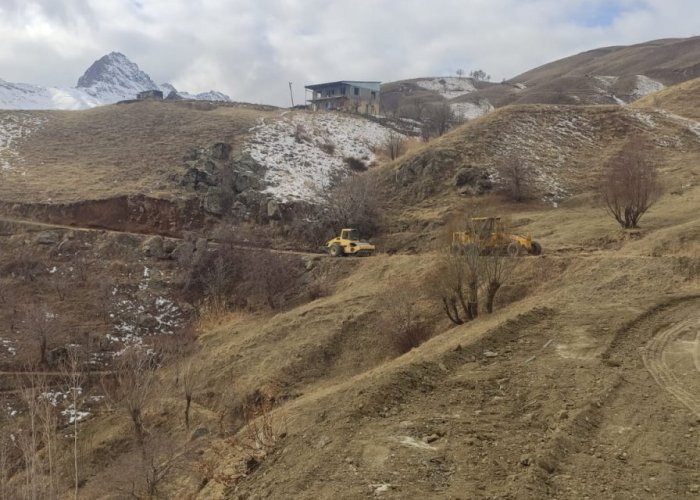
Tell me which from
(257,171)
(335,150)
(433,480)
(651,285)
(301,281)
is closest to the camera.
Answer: (433,480)

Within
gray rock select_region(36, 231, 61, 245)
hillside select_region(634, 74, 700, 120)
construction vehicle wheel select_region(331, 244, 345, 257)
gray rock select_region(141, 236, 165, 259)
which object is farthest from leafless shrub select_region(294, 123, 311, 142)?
hillside select_region(634, 74, 700, 120)

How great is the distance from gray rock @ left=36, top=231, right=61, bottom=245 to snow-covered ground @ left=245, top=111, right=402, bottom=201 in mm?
13222

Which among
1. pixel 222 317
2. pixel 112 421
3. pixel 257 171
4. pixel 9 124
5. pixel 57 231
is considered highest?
pixel 9 124

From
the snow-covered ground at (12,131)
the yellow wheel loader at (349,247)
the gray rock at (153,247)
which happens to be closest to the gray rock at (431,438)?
the yellow wheel loader at (349,247)

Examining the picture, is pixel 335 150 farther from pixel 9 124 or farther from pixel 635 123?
pixel 9 124

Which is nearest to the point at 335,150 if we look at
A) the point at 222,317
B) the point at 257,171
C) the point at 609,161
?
the point at 257,171

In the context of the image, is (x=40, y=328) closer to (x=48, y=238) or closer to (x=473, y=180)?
(x=48, y=238)

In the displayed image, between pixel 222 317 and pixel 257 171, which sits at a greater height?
pixel 257 171

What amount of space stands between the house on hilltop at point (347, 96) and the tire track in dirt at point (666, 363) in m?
61.6

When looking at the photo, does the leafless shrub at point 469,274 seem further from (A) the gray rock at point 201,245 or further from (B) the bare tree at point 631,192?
(A) the gray rock at point 201,245

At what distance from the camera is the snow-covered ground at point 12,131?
41763 mm

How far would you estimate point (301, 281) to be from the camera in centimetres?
2772

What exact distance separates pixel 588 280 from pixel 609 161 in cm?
2299

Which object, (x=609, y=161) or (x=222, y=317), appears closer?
(x=222, y=317)
